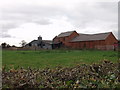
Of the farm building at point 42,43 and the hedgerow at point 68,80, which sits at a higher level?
the farm building at point 42,43

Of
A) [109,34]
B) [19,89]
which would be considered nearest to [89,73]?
[19,89]

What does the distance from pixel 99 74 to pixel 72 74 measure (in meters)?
0.63

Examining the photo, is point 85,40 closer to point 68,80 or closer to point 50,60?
point 50,60

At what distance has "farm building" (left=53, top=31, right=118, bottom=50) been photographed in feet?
139

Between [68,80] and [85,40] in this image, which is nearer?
[68,80]

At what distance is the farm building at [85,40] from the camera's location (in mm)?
42300

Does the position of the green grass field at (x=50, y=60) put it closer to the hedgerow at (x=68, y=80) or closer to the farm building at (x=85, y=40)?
the hedgerow at (x=68, y=80)

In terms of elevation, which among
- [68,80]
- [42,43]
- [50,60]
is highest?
[42,43]

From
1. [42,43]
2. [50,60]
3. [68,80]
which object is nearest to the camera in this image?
[68,80]

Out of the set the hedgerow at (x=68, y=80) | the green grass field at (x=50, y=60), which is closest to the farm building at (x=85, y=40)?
the green grass field at (x=50, y=60)

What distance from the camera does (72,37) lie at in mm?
50719

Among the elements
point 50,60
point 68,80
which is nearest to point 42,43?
point 50,60

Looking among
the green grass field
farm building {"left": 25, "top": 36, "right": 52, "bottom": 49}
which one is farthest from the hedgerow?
farm building {"left": 25, "top": 36, "right": 52, "bottom": 49}

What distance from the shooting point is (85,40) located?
45.6m
